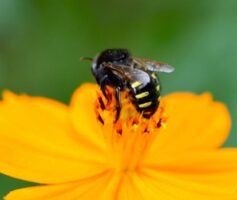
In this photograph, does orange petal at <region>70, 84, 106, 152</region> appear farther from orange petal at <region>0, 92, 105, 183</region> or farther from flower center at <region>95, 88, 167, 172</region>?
flower center at <region>95, 88, 167, 172</region>

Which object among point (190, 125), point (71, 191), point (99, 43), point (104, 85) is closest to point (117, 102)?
point (104, 85)

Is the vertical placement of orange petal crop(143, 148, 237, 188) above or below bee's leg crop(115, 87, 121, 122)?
below

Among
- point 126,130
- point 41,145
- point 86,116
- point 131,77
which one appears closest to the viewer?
point 131,77

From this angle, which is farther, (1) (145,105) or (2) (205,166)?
(2) (205,166)

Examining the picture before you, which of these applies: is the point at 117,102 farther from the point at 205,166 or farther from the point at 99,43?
the point at 99,43

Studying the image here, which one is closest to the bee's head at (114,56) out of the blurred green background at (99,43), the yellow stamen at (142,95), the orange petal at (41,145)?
the yellow stamen at (142,95)

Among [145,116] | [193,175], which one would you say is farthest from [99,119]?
[193,175]

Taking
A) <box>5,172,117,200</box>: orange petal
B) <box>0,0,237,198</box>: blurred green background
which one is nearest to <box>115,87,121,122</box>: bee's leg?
<box>5,172,117,200</box>: orange petal
